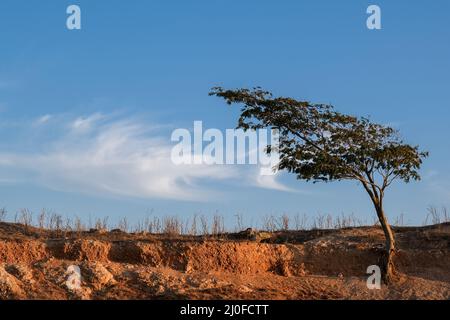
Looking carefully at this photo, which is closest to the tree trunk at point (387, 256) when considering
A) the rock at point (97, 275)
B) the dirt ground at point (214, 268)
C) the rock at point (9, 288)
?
the dirt ground at point (214, 268)

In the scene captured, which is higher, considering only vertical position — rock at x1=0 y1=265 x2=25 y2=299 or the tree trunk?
the tree trunk

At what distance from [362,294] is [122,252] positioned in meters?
7.34

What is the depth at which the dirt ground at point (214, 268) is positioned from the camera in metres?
21.6

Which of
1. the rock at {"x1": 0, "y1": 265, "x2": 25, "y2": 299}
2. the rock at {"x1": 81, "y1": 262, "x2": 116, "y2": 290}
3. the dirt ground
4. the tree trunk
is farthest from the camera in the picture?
the tree trunk

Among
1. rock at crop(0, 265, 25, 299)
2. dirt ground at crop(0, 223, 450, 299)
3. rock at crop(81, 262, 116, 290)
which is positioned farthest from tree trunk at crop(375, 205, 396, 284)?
rock at crop(0, 265, 25, 299)

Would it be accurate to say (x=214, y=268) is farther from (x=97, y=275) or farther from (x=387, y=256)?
(x=387, y=256)

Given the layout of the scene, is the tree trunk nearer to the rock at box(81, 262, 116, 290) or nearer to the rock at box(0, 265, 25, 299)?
the rock at box(81, 262, 116, 290)

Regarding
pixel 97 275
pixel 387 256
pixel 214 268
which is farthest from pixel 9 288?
pixel 387 256

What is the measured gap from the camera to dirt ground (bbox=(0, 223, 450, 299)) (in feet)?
70.8

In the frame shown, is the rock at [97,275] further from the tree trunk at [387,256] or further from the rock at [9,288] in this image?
the tree trunk at [387,256]

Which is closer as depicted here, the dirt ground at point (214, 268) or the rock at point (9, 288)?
the rock at point (9, 288)

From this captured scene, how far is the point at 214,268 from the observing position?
77.6 feet

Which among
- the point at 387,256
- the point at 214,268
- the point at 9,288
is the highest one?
the point at 387,256
